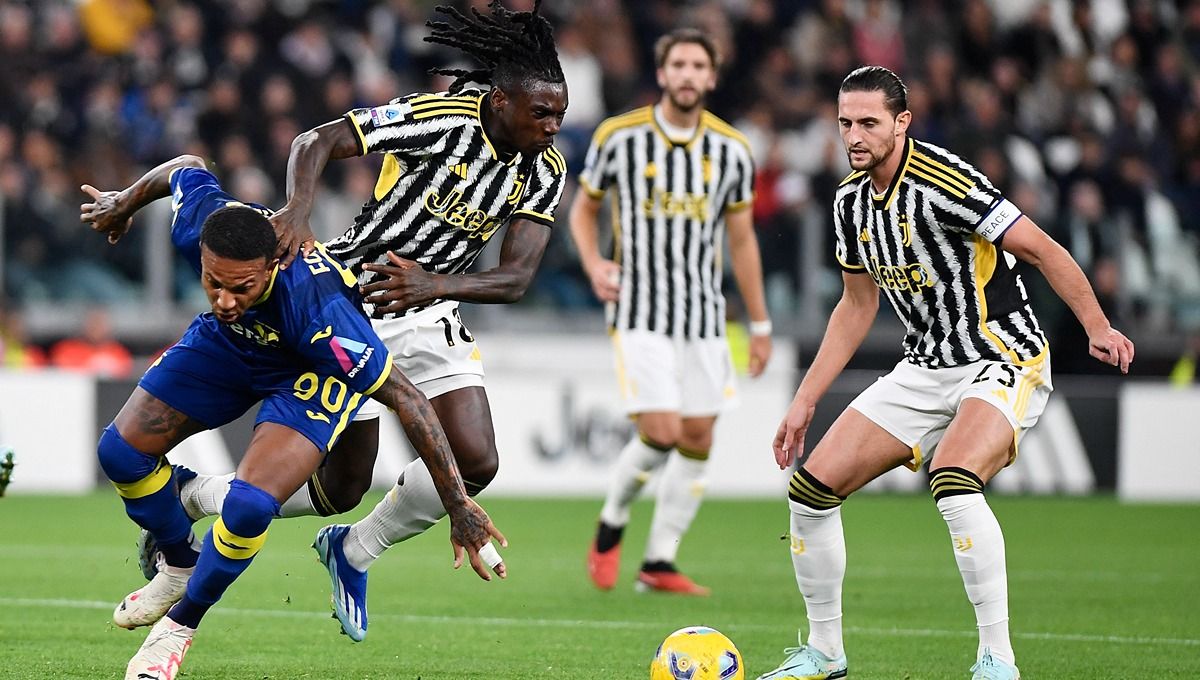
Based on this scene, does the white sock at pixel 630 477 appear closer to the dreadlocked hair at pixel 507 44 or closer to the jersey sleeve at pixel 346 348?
the dreadlocked hair at pixel 507 44

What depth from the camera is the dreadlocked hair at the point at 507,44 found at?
22.0 feet

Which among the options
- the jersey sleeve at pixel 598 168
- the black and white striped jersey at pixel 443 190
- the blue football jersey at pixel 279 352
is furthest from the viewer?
the jersey sleeve at pixel 598 168

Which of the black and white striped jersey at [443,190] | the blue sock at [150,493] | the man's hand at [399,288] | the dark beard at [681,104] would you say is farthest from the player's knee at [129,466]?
the dark beard at [681,104]

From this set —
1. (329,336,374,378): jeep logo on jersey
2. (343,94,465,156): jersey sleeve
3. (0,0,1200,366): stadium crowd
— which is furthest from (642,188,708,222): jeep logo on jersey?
(0,0,1200,366): stadium crowd

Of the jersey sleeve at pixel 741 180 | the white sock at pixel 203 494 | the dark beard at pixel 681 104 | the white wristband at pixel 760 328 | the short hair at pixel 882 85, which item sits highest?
the short hair at pixel 882 85

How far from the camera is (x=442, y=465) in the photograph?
5.75 m

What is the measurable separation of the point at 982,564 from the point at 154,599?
3.05 meters

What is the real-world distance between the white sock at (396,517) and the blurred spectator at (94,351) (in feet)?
29.0

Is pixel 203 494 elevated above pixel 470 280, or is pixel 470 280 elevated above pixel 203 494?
pixel 470 280

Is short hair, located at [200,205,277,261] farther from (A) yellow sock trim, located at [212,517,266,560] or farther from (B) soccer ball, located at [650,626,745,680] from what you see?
(B) soccer ball, located at [650,626,745,680]

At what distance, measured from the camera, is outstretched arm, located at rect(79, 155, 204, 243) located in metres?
6.48

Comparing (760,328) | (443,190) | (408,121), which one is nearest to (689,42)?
(760,328)

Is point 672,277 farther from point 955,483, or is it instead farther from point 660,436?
point 955,483

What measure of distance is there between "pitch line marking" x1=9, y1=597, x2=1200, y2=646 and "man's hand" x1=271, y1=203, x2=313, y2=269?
243cm
